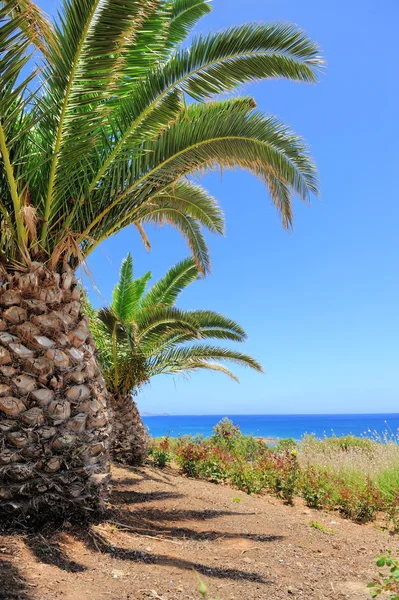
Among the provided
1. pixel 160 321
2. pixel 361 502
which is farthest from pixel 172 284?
pixel 361 502

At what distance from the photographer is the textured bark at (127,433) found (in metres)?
11.1

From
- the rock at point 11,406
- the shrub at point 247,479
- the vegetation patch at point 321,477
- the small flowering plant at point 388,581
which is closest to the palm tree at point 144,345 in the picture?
the vegetation patch at point 321,477

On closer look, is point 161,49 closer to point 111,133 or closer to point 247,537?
point 111,133

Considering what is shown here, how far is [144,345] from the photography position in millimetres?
11383

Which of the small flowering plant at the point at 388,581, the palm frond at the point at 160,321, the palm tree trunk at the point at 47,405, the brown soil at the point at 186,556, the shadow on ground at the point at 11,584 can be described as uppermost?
the palm frond at the point at 160,321

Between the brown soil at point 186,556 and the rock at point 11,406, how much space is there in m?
1.06

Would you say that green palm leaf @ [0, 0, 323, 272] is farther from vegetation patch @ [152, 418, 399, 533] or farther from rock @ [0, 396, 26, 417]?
vegetation patch @ [152, 418, 399, 533]

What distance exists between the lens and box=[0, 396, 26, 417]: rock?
4328mm

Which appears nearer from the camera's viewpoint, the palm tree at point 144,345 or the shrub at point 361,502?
the shrub at point 361,502

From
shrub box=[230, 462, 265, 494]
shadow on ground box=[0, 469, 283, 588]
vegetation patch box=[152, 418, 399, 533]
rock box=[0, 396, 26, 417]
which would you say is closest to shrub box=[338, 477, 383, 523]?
vegetation patch box=[152, 418, 399, 533]

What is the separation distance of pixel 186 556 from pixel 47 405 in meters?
1.98

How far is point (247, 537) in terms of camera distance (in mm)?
5434

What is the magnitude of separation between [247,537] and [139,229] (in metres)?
5.01

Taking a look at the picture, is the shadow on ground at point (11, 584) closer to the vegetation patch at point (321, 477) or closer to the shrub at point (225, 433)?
the vegetation patch at point (321, 477)
